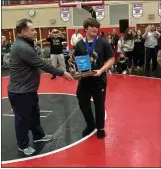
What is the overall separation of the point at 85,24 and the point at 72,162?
1.97 metres

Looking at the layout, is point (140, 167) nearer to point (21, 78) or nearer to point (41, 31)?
point (21, 78)

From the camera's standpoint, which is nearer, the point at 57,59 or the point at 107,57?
the point at 107,57

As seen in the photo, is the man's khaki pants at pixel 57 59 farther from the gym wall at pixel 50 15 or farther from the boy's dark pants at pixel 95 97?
the gym wall at pixel 50 15

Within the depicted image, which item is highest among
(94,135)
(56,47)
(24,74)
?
(56,47)

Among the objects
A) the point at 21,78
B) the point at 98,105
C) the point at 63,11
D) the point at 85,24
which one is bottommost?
the point at 98,105

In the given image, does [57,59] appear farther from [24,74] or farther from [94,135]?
[24,74]

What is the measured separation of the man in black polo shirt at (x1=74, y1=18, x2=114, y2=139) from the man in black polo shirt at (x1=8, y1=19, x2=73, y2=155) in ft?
1.73

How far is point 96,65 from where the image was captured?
4516mm

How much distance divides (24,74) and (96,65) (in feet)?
3.60

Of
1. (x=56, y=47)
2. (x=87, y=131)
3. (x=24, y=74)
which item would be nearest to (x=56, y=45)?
(x=56, y=47)

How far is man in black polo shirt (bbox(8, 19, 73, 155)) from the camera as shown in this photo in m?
3.95

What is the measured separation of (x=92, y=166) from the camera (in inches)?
153

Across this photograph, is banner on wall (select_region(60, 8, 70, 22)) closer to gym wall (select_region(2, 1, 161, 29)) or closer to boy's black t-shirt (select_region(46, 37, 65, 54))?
gym wall (select_region(2, 1, 161, 29))

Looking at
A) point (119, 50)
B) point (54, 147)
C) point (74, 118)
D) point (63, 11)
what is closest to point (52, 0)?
point (63, 11)
